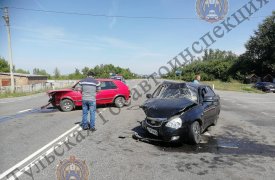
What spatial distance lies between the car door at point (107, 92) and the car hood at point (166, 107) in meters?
6.60

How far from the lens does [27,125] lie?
30.5ft

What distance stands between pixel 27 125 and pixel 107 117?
3.19m

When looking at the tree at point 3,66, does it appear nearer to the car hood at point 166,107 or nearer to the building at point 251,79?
the building at point 251,79

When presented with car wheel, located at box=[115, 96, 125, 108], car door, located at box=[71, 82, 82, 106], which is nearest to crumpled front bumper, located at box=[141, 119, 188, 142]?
car door, located at box=[71, 82, 82, 106]

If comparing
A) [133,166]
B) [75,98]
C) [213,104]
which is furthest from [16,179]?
[75,98]

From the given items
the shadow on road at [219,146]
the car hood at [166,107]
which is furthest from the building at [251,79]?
the car hood at [166,107]

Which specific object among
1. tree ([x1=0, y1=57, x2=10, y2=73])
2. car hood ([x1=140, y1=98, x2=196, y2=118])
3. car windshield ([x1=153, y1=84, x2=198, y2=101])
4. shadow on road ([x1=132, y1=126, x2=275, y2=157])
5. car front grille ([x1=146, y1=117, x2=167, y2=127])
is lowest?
shadow on road ([x1=132, y1=126, x2=275, y2=157])

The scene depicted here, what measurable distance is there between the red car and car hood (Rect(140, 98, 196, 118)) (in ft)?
21.6

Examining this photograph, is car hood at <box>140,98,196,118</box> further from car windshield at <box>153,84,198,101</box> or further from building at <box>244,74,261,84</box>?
building at <box>244,74,261,84</box>

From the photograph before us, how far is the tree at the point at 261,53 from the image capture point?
53.0 meters

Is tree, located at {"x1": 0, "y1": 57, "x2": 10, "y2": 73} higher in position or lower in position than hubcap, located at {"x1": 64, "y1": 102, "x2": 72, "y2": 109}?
higher

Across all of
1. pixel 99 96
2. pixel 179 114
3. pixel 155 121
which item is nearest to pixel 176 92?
pixel 179 114
